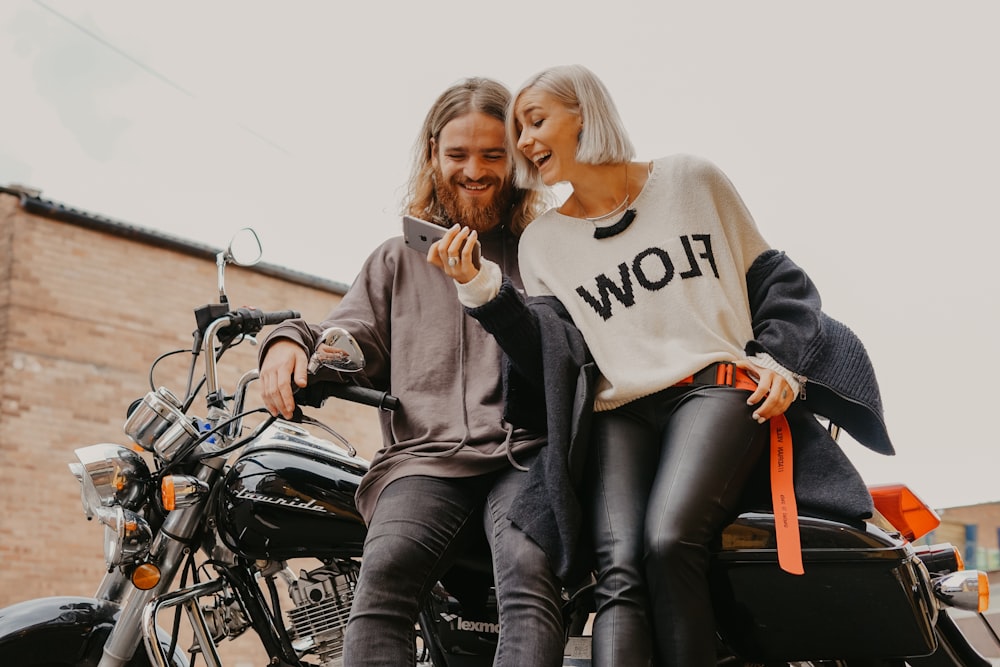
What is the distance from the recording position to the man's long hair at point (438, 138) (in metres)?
2.70

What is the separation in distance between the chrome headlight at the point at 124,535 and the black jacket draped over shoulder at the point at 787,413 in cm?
111

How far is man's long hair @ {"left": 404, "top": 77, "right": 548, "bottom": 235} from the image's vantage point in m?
2.70

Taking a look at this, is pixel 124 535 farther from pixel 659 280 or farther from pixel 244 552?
pixel 659 280

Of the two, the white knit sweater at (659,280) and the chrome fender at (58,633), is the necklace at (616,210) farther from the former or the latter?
the chrome fender at (58,633)

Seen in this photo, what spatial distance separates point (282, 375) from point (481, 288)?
22.1 inches

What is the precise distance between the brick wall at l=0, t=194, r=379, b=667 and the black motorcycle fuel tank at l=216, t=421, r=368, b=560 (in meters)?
9.39

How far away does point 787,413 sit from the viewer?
7.09ft

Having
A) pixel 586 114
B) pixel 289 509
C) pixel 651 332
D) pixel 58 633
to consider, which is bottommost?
pixel 58 633

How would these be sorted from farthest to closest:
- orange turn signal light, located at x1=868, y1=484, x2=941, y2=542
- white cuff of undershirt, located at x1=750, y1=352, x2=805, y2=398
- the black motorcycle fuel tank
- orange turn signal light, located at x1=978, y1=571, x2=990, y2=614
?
the black motorcycle fuel tank < orange turn signal light, located at x1=868, y1=484, x2=941, y2=542 < white cuff of undershirt, located at x1=750, y1=352, x2=805, y2=398 < orange turn signal light, located at x1=978, y1=571, x2=990, y2=614

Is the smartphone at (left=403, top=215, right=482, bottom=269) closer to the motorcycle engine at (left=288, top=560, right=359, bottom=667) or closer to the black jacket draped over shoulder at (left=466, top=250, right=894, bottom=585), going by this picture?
the black jacket draped over shoulder at (left=466, top=250, right=894, bottom=585)

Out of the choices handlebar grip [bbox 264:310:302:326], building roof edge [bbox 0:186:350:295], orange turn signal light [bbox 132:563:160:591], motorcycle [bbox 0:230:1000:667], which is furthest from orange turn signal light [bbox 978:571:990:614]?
building roof edge [bbox 0:186:350:295]

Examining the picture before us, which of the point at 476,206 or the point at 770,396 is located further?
the point at 476,206

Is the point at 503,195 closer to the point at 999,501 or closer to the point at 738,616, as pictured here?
the point at 738,616

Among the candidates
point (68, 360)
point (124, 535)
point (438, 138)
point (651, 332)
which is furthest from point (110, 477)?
point (68, 360)
